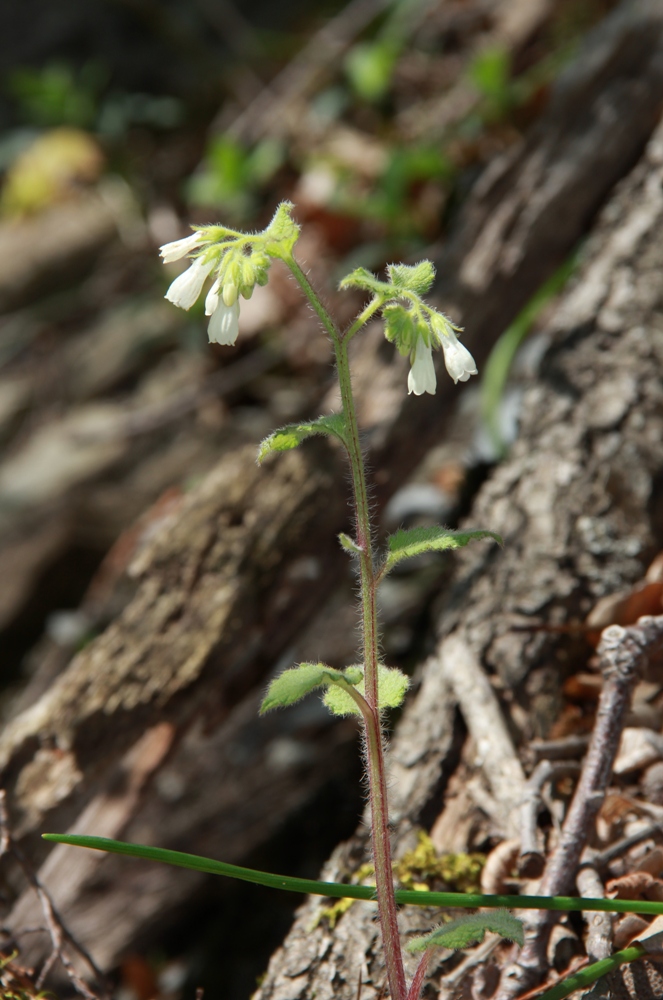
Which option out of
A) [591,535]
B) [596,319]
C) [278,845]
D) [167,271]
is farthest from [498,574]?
[167,271]

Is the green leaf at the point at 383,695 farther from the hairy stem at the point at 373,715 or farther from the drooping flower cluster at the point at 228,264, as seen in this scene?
the drooping flower cluster at the point at 228,264

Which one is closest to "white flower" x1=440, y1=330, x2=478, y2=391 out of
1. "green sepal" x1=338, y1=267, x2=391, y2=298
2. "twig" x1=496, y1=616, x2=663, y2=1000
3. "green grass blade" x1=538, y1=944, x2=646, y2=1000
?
"green sepal" x1=338, y1=267, x2=391, y2=298

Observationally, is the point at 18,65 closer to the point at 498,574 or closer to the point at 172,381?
the point at 172,381

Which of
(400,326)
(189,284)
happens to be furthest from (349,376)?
(189,284)

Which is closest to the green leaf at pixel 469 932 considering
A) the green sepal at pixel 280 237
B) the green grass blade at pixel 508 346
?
the green sepal at pixel 280 237

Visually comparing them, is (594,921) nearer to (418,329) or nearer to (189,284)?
(418,329)
